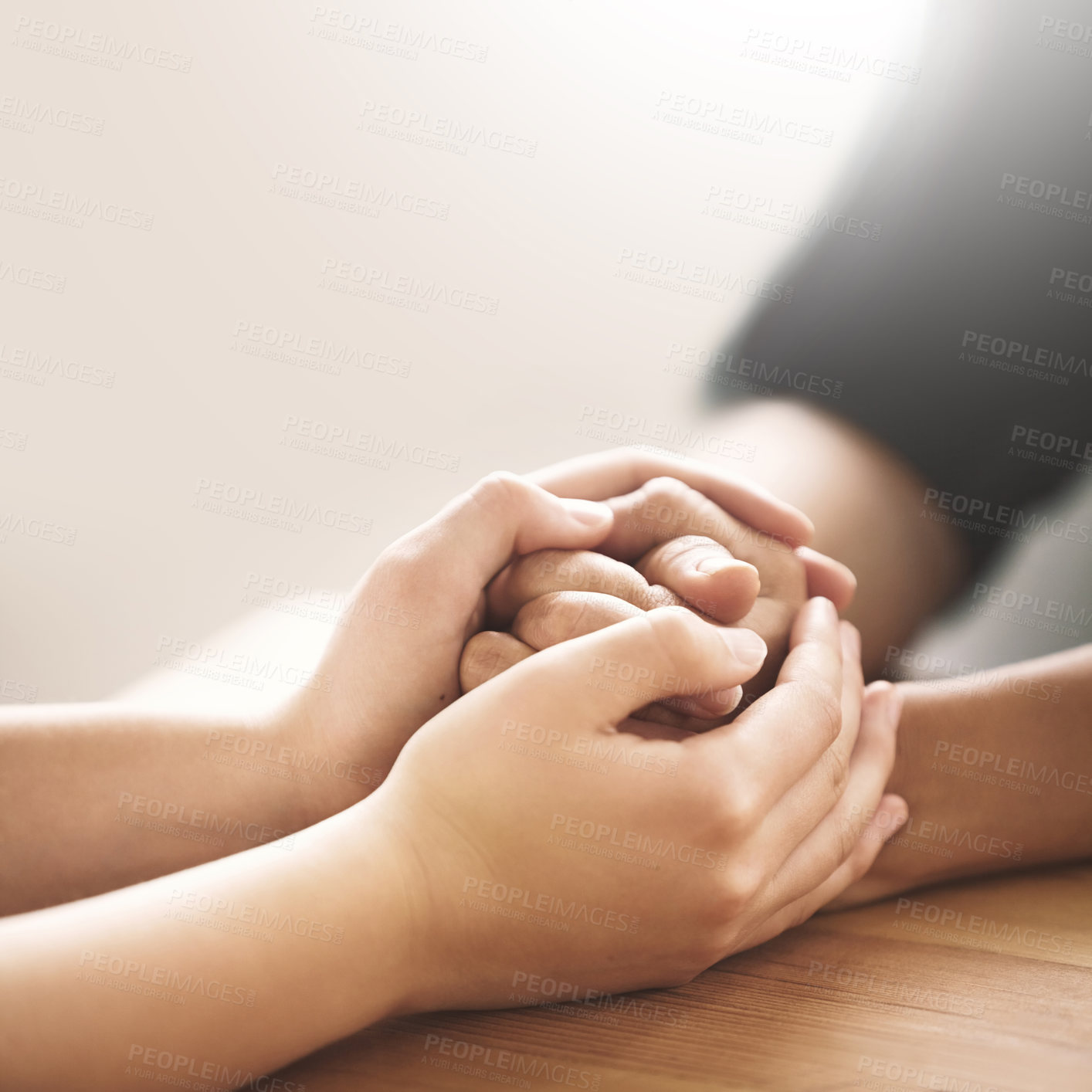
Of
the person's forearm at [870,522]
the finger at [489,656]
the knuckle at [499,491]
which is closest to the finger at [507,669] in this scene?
the finger at [489,656]

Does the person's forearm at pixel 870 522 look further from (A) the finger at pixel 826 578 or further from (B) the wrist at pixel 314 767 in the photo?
(B) the wrist at pixel 314 767

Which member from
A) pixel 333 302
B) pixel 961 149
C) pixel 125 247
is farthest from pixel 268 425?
pixel 961 149

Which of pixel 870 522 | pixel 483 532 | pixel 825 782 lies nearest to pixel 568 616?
pixel 483 532

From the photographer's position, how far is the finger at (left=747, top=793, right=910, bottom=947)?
1.91ft

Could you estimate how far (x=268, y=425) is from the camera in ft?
5.31

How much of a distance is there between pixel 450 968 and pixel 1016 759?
1.78 feet

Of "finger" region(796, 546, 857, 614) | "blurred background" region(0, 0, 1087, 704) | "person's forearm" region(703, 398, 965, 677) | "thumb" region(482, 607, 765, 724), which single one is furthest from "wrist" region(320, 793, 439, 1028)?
"blurred background" region(0, 0, 1087, 704)

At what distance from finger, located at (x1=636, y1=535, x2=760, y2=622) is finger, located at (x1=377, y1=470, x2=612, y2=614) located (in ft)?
0.31

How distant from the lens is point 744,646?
583 millimetres

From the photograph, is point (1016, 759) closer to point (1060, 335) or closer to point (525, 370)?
point (1060, 335)

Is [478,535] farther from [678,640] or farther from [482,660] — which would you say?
[678,640]

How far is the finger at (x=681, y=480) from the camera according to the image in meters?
0.79

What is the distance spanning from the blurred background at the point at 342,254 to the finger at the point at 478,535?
2.79 ft

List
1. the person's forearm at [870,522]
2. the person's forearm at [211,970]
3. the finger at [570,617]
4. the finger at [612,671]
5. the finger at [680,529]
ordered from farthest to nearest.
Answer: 1. the person's forearm at [870,522]
2. the finger at [680,529]
3. the finger at [570,617]
4. the finger at [612,671]
5. the person's forearm at [211,970]
